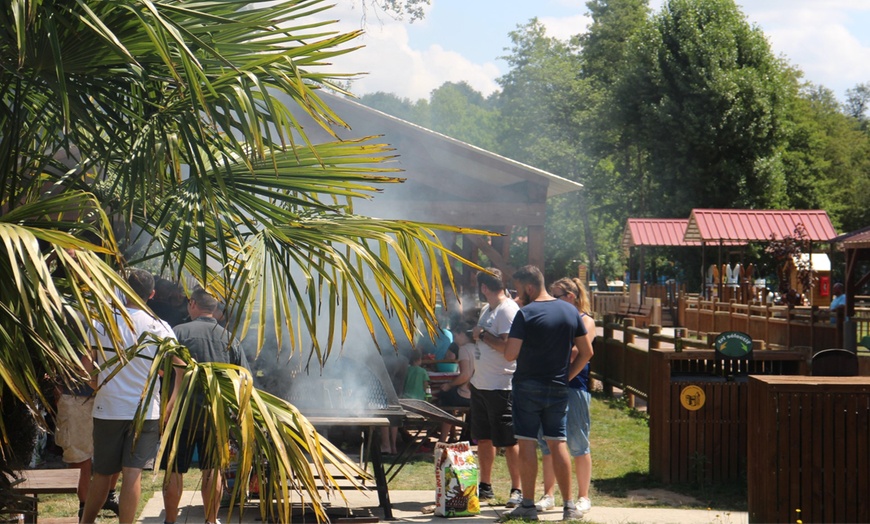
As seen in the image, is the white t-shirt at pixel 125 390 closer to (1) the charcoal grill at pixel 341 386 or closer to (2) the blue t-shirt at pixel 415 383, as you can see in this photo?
(1) the charcoal grill at pixel 341 386

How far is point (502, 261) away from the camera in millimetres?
14031

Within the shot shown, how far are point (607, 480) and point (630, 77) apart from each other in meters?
40.2

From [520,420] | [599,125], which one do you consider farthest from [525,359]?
[599,125]

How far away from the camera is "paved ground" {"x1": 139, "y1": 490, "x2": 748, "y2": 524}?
6.88 metres

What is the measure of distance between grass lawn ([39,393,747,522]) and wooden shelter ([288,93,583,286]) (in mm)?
3332

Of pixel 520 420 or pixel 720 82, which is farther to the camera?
pixel 720 82

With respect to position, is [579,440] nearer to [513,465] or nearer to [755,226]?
[513,465]

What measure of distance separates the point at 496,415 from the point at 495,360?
0.41 m

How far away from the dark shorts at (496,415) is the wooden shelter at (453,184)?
5311 millimetres

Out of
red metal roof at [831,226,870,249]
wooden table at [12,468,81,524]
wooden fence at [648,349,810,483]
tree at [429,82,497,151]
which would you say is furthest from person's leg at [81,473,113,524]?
tree at [429,82,497,151]

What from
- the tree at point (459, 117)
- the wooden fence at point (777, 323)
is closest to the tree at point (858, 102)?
the tree at point (459, 117)

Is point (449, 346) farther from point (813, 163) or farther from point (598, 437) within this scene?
point (813, 163)

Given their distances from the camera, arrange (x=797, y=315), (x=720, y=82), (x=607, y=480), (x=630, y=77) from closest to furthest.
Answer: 1. (x=607, y=480)
2. (x=797, y=315)
3. (x=720, y=82)
4. (x=630, y=77)

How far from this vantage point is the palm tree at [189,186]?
3.63 meters
